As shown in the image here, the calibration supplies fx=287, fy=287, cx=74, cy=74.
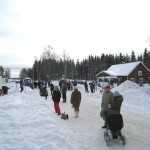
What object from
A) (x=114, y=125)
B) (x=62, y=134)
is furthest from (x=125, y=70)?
(x=114, y=125)

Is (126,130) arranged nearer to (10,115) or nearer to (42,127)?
(42,127)

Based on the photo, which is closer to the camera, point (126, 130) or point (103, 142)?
point (103, 142)

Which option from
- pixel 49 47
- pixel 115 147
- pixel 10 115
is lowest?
pixel 115 147

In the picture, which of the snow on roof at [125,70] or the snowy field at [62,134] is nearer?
the snowy field at [62,134]

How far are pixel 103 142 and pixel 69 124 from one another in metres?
3.75

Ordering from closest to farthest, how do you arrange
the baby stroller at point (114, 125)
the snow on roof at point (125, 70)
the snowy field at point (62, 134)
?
the snowy field at point (62, 134) < the baby stroller at point (114, 125) < the snow on roof at point (125, 70)

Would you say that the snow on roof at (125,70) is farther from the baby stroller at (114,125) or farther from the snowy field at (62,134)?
the baby stroller at (114,125)

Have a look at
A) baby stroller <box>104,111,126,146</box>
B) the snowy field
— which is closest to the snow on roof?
the snowy field

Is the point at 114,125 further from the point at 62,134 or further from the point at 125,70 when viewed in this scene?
the point at 125,70

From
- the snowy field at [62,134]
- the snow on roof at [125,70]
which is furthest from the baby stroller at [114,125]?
the snow on roof at [125,70]

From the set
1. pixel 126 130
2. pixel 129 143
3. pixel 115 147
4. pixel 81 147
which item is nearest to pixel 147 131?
pixel 126 130

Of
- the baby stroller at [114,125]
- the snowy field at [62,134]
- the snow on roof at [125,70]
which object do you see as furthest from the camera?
the snow on roof at [125,70]

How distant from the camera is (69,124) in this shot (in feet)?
44.3

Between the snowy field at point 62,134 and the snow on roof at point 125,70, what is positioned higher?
the snow on roof at point 125,70
